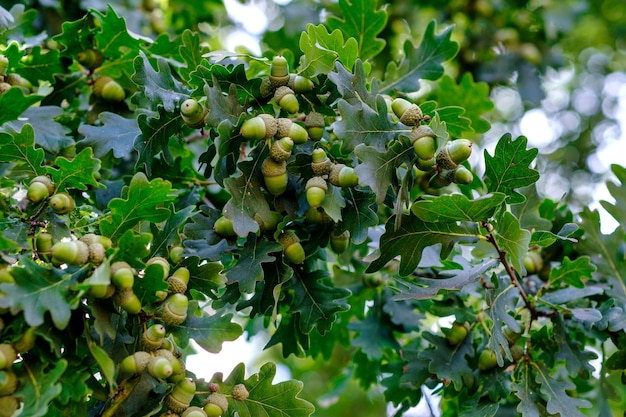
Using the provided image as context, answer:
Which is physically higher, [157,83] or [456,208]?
[157,83]

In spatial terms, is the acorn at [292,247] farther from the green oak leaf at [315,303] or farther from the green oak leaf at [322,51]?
the green oak leaf at [322,51]

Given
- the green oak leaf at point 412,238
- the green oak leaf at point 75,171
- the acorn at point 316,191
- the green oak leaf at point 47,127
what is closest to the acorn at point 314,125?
the acorn at point 316,191

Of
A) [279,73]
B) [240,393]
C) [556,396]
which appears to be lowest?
[556,396]

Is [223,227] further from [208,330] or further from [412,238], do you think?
[412,238]

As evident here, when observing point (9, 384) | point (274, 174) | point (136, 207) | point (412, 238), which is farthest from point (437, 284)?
point (9, 384)

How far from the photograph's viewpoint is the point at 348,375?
A: 9.36 feet

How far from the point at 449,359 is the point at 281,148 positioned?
0.82m

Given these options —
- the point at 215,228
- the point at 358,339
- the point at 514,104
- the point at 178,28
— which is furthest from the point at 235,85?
the point at 514,104

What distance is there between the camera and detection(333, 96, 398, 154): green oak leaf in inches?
57.5

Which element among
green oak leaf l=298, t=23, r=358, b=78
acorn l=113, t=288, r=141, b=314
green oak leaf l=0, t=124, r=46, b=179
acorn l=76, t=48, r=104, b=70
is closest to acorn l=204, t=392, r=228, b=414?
acorn l=113, t=288, r=141, b=314

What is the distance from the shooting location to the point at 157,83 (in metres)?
1.64

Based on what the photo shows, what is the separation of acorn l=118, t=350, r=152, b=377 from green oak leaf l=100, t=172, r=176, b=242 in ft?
0.80

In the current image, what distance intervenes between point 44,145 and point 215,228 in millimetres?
541

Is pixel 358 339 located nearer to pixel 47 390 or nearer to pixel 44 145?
pixel 44 145
